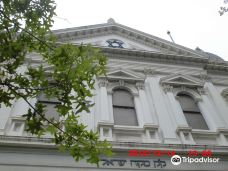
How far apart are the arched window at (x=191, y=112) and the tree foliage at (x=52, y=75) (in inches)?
308

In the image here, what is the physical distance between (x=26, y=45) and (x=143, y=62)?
32.6 ft

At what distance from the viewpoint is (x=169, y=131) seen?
1118 centimetres

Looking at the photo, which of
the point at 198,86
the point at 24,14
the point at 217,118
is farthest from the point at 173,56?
the point at 24,14

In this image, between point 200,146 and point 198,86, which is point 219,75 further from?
point 200,146

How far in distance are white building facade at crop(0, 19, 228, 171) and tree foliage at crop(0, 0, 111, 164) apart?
406 cm

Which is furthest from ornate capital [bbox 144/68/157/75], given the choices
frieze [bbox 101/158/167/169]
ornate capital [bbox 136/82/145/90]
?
frieze [bbox 101/158/167/169]

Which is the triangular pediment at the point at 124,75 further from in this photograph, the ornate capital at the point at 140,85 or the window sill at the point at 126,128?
the window sill at the point at 126,128

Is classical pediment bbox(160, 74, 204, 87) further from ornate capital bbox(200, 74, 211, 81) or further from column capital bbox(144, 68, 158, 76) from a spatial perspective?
column capital bbox(144, 68, 158, 76)

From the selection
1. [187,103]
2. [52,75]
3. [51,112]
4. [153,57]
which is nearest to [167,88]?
[187,103]

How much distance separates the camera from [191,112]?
12.9 m

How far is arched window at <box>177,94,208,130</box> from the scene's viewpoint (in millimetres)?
12320

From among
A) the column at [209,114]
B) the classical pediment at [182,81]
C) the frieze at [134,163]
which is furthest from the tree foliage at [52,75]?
the classical pediment at [182,81]

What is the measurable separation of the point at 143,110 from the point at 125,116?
2.67 ft

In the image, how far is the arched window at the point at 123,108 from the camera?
11647 millimetres
